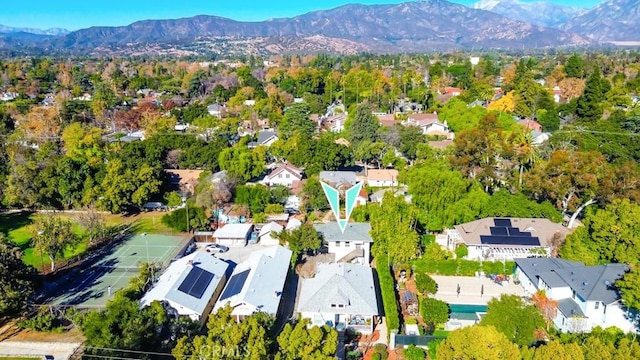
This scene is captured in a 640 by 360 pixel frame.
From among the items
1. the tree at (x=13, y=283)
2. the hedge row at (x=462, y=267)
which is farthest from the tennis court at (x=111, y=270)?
the hedge row at (x=462, y=267)

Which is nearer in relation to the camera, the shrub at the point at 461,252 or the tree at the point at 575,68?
the shrub at the point at 461,252

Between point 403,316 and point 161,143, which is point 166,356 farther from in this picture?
point 161,143

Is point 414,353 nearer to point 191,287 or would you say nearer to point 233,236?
point 191,287

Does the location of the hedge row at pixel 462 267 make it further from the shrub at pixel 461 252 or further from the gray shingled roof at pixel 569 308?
the gray shingled roof at pixel 569 308

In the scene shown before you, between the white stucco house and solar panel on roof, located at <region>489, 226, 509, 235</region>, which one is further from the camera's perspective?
the white stucco house

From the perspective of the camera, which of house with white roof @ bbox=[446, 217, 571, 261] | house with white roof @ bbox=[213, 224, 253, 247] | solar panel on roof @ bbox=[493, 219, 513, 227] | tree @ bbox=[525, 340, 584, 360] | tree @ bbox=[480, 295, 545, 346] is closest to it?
tree @ bbox=[525, 340, 584, 360]

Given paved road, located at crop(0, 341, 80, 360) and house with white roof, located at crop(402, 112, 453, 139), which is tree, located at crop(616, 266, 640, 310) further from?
house with white roof, located at crop(402, 112, 453, 139)

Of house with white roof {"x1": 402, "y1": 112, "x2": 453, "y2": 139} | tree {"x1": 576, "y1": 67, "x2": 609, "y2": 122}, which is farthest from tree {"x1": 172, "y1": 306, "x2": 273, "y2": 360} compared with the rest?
tree {"x1": 576, "y1": 67, "x2": 609, "y2": 122}
